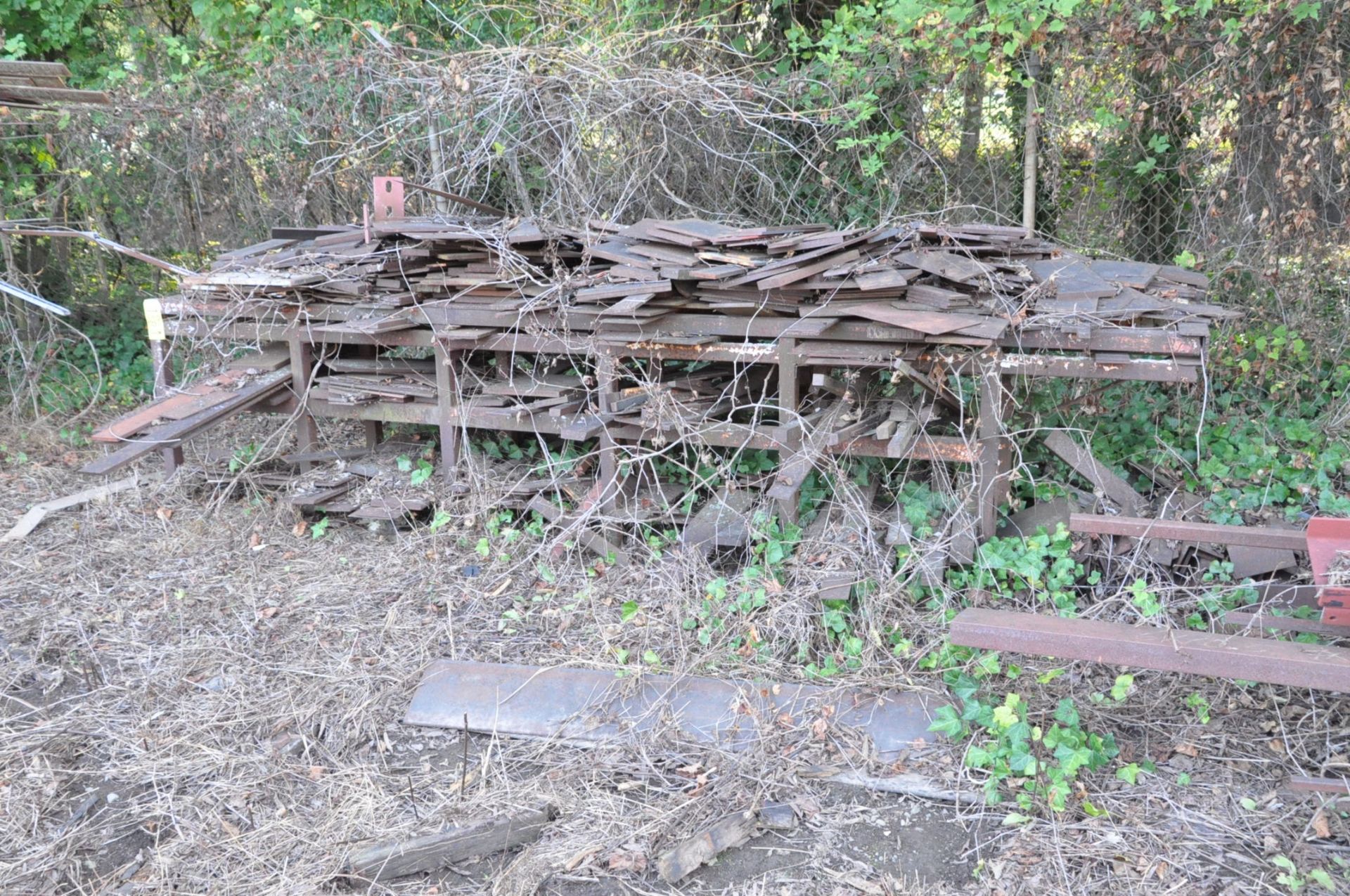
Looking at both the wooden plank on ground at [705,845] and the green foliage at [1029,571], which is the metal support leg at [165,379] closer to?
the wooden plank on ground at [705,845]

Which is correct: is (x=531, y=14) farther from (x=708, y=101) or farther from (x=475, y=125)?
(x=708, y=101)

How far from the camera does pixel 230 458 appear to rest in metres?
6.12

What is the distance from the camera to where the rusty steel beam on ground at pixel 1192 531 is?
359 cm

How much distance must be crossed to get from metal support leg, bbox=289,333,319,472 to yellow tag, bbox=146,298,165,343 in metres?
0.89

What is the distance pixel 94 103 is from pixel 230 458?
3.50 m

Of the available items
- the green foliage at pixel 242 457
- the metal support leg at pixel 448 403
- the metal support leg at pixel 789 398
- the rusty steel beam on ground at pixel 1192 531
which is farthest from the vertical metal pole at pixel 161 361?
the rusty steel beam on ground at pixel 1192 531

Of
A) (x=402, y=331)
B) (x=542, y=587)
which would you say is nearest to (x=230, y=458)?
(x=402, y=331)

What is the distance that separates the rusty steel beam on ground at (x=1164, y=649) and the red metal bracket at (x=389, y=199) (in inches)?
174

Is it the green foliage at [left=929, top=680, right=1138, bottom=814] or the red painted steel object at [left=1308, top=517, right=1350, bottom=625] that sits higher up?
the red painted steel object at [left=1308, top=517, right=1350, bottom=625]

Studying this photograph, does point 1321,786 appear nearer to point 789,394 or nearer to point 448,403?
point 789,394

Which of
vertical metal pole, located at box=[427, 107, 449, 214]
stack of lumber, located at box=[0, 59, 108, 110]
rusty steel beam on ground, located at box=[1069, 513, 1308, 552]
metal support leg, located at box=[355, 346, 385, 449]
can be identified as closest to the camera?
rusty steel beam on ground, located at box=[1069, 513, 1308, 552]

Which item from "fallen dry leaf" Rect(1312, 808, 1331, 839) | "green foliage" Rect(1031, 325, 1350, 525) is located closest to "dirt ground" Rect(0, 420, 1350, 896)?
"fallen dry leaf" Rect(1312, 808, 1331, 839)

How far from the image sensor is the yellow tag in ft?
18.9

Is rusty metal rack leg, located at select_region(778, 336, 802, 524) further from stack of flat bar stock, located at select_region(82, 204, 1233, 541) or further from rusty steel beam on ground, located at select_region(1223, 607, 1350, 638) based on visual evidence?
rusty steel beam on ground, located at select_region(1223, 607, 1350, 638)
